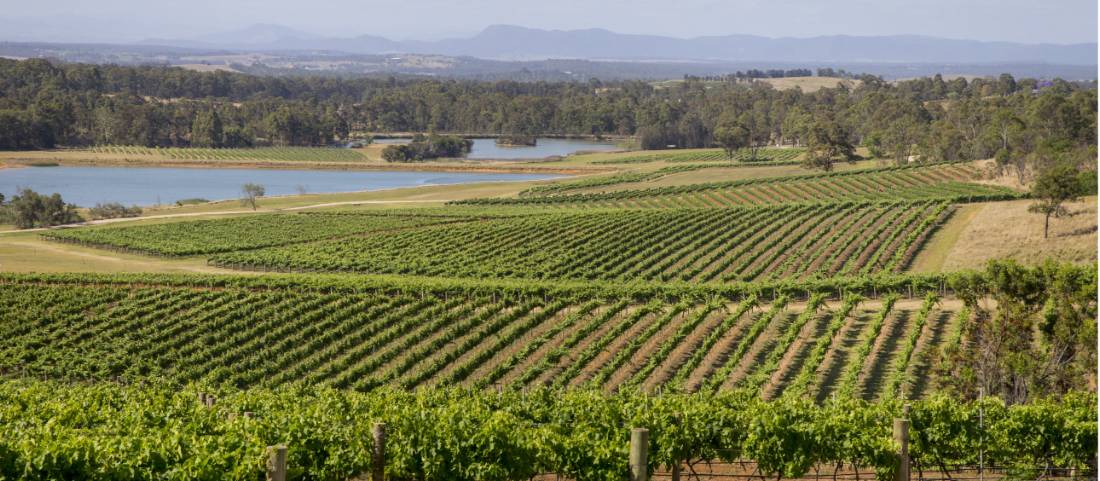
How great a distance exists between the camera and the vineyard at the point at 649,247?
59.2m

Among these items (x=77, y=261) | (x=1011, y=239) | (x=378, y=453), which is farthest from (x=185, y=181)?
(x=378, y=453)

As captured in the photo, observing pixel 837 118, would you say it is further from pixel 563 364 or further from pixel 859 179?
pixel 563 364

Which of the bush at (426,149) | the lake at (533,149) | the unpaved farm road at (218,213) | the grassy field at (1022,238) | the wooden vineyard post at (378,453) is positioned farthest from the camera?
the lake at (533,149)

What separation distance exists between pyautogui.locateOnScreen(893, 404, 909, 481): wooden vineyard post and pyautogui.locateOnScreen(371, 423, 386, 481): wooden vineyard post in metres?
7.14

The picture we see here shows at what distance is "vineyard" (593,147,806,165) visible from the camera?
435 ft

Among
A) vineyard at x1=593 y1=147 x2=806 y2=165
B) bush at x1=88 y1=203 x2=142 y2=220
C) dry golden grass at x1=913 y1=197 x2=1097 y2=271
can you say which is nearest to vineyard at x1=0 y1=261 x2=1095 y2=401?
dry golden grass at x1=913 y1=197 x2=1097 y2=271

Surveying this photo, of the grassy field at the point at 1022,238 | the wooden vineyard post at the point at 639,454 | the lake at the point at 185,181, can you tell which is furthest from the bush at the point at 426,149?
the wooden vineyard post at the point at 639,454

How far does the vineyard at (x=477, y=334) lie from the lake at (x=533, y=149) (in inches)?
4360

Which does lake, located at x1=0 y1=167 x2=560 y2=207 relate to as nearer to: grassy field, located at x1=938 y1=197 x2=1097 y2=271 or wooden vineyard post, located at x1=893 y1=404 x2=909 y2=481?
grassy field, located at x1=938 y1=197 x2=1097 y2=271

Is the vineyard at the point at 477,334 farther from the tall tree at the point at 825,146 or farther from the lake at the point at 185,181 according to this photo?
the lake at the point at 185,181

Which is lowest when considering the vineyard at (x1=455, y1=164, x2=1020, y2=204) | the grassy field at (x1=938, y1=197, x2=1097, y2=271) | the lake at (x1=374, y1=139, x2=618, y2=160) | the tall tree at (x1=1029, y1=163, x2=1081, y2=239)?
the lake at (x1=374, y1=139, x2=618, y2=160)

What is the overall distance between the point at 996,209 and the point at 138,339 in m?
53.3

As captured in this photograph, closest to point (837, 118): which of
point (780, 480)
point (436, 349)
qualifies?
point (436, 349)

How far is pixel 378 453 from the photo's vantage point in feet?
50.4
